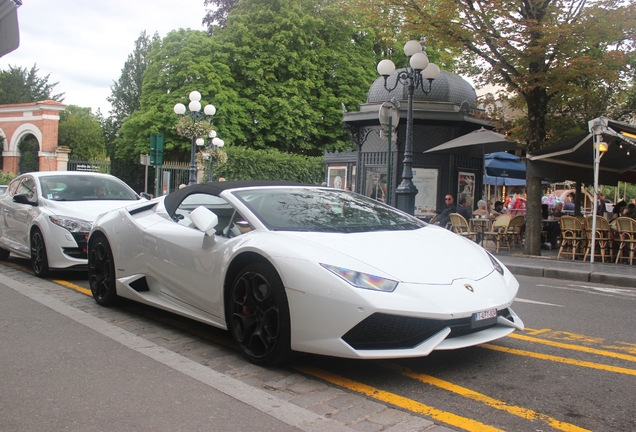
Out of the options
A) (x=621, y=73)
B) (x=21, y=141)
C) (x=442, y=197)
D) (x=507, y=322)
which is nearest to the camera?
(x=507, y=322)

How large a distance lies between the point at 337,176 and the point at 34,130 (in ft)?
113

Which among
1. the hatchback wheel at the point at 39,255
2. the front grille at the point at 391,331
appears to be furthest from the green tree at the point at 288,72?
the front grille at the point at 391,331

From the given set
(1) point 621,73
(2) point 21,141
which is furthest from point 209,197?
(2) point 21,141

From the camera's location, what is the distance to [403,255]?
14.0 feet

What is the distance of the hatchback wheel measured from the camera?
8352 millimetres

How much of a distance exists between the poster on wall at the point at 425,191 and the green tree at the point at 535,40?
5816mm

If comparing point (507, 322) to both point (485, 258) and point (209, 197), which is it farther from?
point (209, 197)

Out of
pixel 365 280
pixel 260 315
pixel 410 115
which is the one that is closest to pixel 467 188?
pixel 410 115

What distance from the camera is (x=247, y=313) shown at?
4.41 metres

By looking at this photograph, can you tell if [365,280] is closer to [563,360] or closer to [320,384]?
[320,384]

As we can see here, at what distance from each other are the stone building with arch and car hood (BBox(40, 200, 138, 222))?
1194cm

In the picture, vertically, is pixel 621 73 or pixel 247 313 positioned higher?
pixel 621 73

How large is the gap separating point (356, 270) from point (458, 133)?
58.2 ft

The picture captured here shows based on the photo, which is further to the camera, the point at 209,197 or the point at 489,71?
the point at 489,71
